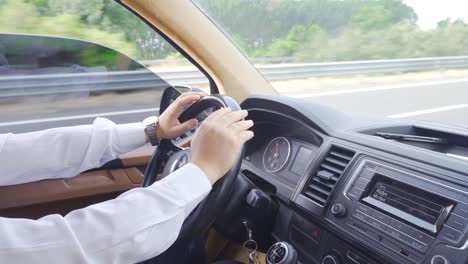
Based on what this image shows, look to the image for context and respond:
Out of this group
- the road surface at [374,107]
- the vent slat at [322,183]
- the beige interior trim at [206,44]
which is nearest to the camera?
the vent slat at [322,183]

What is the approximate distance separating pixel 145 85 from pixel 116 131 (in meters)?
0.75

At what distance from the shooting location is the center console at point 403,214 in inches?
46.7

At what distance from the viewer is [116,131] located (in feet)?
5.89

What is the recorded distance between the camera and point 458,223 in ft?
3.87

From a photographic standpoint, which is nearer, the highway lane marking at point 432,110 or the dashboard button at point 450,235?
the dashboard button at point 450,235

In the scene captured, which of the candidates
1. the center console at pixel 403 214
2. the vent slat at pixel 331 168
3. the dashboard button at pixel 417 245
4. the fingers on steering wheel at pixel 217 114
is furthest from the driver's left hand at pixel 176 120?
the dashboard button at pixel 417 245

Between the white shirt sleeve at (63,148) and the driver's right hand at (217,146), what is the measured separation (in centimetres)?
66

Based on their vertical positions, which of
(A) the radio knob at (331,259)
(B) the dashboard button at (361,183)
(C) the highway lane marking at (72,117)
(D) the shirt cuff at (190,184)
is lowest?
(C) the highway lane marking at (72,117)

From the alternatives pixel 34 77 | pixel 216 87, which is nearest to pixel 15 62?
pixel 34 77

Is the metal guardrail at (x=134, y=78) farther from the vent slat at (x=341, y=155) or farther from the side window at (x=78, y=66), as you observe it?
the vent slat at (x=341, y=155)

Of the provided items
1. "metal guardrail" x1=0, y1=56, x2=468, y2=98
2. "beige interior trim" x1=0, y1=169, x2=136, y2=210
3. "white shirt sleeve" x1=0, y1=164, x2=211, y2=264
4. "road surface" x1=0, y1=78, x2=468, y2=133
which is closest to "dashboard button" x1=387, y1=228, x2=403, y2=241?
"white shirt sleeve" x1=0, y1=164, x2=211, y2=264

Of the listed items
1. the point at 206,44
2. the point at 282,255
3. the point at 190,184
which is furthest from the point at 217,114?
the point at 206,44

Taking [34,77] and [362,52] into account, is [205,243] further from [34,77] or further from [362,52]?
[362,52]

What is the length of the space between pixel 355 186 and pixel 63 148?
112 cm
